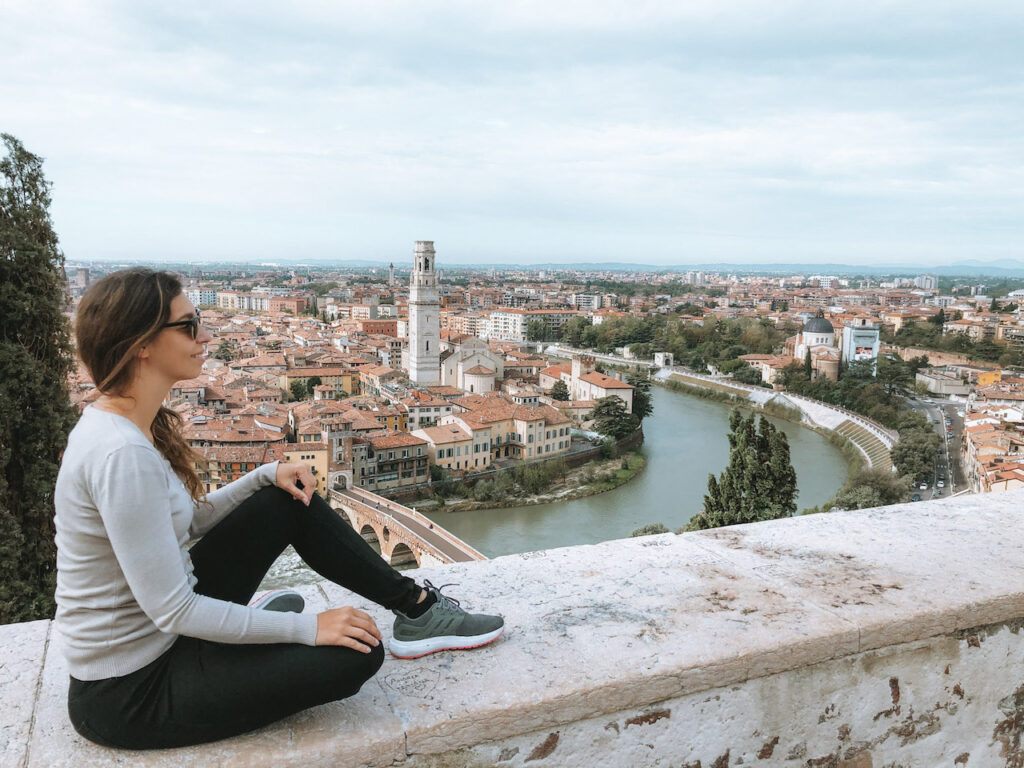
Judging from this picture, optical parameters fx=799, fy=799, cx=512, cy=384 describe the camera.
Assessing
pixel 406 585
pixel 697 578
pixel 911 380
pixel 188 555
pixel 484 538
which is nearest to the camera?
pixel 188 555

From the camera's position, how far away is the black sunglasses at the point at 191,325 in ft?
2.39

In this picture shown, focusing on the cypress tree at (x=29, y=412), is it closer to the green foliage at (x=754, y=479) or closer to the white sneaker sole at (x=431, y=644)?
the white sneaker sole at (x=431, y=644)

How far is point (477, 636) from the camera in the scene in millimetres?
854

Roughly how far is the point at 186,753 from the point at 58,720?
136 mm

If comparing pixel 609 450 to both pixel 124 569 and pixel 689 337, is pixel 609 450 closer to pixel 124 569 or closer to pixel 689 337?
pixel 124 569

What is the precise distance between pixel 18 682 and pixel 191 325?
390mm

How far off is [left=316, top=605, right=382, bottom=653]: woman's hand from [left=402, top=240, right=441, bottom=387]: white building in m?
19.0

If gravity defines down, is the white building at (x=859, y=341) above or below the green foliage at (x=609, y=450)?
above

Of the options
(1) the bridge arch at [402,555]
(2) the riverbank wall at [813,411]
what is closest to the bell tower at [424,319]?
(2) the riverbank wall at [813,411]

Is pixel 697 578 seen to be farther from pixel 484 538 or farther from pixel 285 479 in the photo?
pixel 484 538

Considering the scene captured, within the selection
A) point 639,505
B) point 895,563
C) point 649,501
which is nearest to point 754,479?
point 639,505

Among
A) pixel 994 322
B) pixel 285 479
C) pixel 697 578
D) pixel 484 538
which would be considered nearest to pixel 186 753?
pixel 285 479

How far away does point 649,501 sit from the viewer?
38.4 ft

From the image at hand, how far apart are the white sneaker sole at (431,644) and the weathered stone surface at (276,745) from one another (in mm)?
85
